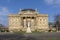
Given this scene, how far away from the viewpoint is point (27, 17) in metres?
93.8

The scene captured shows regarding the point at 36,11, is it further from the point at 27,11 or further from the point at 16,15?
the point at 16,15

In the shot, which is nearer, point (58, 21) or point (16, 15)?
point (16, 15)

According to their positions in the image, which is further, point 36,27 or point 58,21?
point 58,21

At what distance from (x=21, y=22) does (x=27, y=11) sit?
23.2ft

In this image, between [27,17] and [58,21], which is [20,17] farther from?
[58,21]

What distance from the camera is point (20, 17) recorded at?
9344 centimetres

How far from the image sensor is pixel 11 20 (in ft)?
312

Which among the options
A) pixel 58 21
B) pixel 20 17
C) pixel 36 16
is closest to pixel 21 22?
pixel 20 17

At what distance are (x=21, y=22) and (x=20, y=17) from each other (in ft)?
10.7

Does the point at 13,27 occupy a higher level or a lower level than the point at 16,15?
lower

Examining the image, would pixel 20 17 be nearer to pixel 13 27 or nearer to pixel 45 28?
pixel 13 27

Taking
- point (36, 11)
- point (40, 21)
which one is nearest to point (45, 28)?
point (40, 21)

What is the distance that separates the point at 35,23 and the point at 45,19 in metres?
6.04

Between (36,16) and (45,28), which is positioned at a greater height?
(36,16)
